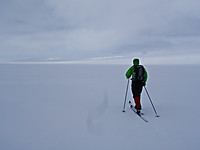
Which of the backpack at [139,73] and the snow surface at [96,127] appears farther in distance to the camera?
the backpack at [139,73]

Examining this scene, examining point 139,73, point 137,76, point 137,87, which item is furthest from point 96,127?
point 139,73

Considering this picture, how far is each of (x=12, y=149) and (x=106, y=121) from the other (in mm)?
2363

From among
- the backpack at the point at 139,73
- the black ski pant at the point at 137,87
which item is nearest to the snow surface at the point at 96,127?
the black ski pant at the point at 137,87

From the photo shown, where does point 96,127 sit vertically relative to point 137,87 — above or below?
below

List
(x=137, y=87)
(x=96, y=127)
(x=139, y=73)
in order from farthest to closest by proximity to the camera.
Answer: (x=137, y=87)
(x=139, y=73)
(x=96, y=127)

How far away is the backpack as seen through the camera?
4.09m

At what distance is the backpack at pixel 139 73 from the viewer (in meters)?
4.09

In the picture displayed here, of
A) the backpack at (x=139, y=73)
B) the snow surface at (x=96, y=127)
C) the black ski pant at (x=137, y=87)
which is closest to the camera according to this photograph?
the snow surface at (x=96, y=127)

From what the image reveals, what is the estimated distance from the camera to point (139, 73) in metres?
4.11

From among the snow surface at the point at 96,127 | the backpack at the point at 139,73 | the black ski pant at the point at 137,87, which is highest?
the backpack at the point at 139,73

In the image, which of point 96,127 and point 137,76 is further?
point 137,76

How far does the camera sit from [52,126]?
11.4ft

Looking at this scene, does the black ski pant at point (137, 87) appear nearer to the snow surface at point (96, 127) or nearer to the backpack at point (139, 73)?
the backpack at point (139, 73)

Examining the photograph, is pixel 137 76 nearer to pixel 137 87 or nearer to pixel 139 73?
pixel 139 73
